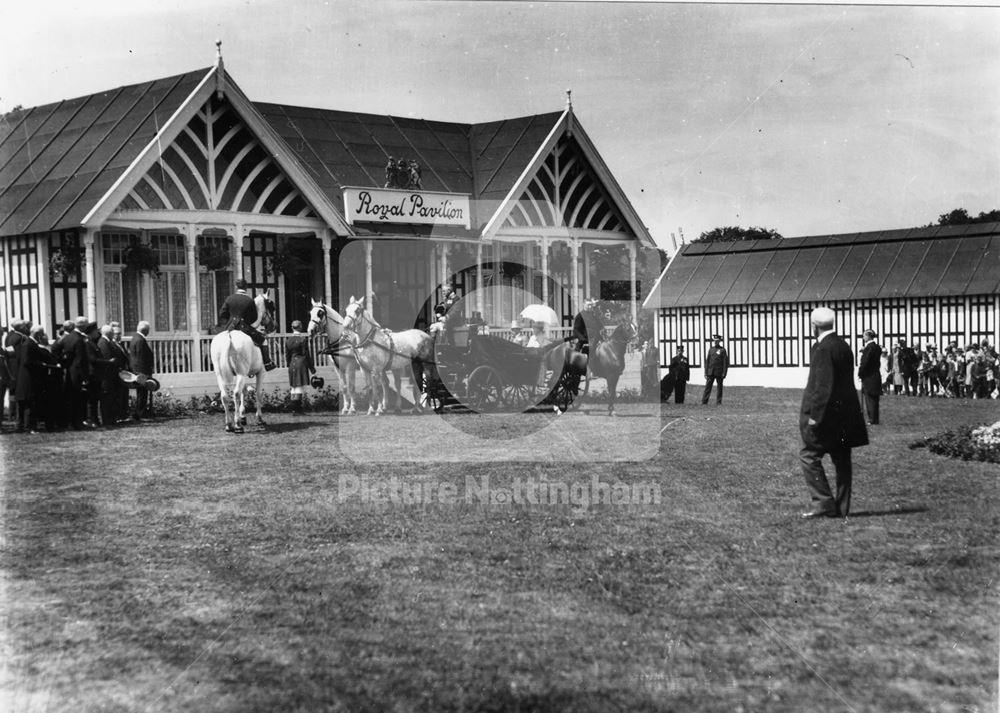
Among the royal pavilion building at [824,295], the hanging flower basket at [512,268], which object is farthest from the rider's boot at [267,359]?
the royal pavilion building at [824,295]

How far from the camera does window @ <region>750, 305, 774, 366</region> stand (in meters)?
33.8

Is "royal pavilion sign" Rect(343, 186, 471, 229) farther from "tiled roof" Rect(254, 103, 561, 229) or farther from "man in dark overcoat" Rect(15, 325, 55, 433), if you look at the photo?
"man in dark overcoat" Rect(15, 325, 55, 433)

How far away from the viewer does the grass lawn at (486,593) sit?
611 cm

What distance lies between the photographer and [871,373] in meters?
18.6

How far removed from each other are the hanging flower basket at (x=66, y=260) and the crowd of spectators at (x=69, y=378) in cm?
175

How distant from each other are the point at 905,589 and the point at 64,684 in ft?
18.5

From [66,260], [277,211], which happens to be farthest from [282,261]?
[66,260]

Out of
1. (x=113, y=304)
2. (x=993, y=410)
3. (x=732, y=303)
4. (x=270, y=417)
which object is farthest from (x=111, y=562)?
(x=732, y=303)

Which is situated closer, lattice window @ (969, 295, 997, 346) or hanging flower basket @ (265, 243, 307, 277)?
hanging flower basket @ (265, 243, 307, 277)

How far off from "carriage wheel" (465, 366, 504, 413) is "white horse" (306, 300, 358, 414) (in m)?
2.33

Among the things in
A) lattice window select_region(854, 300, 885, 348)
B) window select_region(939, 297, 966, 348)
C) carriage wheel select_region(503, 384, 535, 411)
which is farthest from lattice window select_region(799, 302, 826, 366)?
carriage wheel select_region(503, 384, 535, 411)

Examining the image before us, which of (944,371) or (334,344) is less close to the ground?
(334,344)

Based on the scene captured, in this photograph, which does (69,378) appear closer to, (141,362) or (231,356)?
(141,362)

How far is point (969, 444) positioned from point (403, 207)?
12700mm
